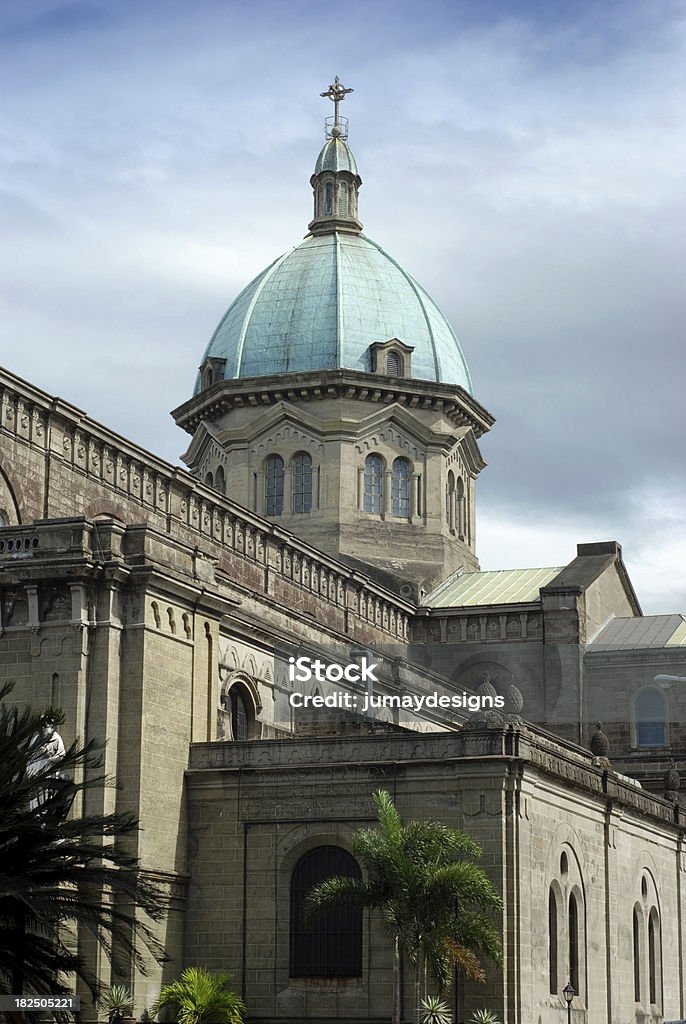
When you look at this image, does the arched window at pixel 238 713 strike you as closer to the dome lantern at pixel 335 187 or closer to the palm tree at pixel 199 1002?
the palm tree at pixel 199 1002

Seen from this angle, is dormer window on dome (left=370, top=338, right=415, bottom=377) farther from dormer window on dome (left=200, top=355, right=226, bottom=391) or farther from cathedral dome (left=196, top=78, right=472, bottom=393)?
dormer window on dome (left=200, top=355, right=226, bottom=391)

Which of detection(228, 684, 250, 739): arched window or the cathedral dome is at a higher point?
the cathedral dome

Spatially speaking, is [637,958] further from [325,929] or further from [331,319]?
[331,319]

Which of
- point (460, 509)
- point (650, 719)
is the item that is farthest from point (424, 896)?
point (460, 509)

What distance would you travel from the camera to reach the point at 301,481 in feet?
236

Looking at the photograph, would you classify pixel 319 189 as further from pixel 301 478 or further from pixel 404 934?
pixel 404 934

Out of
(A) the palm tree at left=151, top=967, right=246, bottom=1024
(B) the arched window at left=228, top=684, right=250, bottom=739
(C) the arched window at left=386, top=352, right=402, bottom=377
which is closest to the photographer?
(A) the palm tree at left=151, top=967, right=246, bottom=1024

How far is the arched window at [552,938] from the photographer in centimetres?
4441

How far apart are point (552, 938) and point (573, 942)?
2028mm

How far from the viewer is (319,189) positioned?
7888 centimetres

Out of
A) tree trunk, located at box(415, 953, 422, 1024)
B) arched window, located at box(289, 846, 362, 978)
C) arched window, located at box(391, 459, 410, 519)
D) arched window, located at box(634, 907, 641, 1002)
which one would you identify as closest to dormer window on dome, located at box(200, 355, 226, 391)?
arched window, located at box(391, 459, 410, 519)

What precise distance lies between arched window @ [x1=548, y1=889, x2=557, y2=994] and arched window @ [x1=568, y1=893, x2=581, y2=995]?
4.31 feet

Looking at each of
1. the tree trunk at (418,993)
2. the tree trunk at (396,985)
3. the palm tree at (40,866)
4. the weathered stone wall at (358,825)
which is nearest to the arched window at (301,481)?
the weathered stone wall at (358,825)

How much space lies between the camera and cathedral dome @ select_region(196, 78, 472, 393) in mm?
72375
